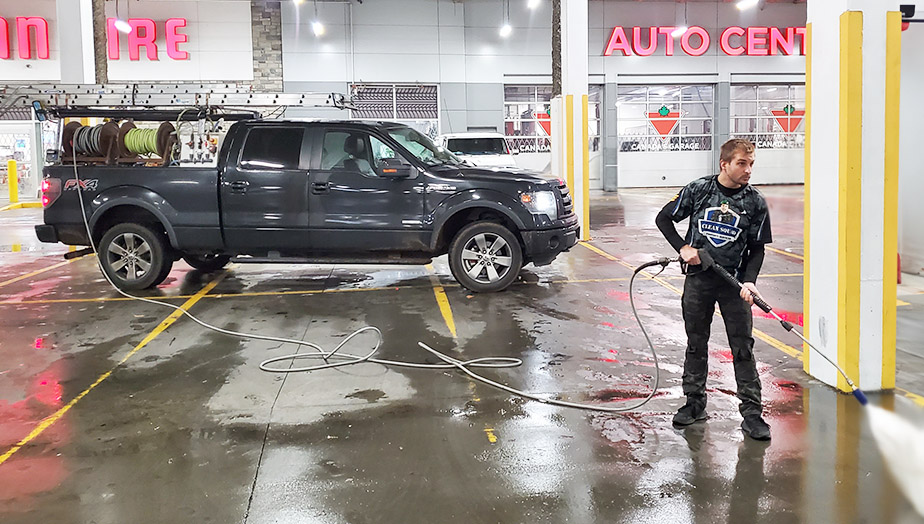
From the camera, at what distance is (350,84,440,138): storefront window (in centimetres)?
2581

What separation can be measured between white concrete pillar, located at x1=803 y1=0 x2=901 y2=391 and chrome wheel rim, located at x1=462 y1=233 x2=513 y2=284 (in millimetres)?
3974

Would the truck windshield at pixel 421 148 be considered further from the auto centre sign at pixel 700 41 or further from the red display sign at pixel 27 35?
the red display sign at pixel 27 35

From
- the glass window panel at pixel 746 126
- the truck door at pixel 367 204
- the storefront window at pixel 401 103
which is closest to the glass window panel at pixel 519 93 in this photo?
the storefront window at pixel 401 103

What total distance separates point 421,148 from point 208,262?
3635mm

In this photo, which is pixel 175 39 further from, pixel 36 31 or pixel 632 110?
pixel 632 110

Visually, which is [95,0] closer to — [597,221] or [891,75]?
[597,221]

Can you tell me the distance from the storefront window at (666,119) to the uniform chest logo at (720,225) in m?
25.0

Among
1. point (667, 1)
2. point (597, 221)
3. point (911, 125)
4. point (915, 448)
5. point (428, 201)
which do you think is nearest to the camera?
point (915, 448)

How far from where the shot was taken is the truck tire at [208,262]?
10.2m

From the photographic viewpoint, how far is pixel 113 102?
Result: 8.66 m

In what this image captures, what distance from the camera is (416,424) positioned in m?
4.62

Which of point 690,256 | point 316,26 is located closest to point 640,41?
point 316,26

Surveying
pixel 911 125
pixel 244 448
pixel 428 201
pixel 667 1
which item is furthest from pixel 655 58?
pixel 244 448

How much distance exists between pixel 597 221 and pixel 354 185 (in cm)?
946
